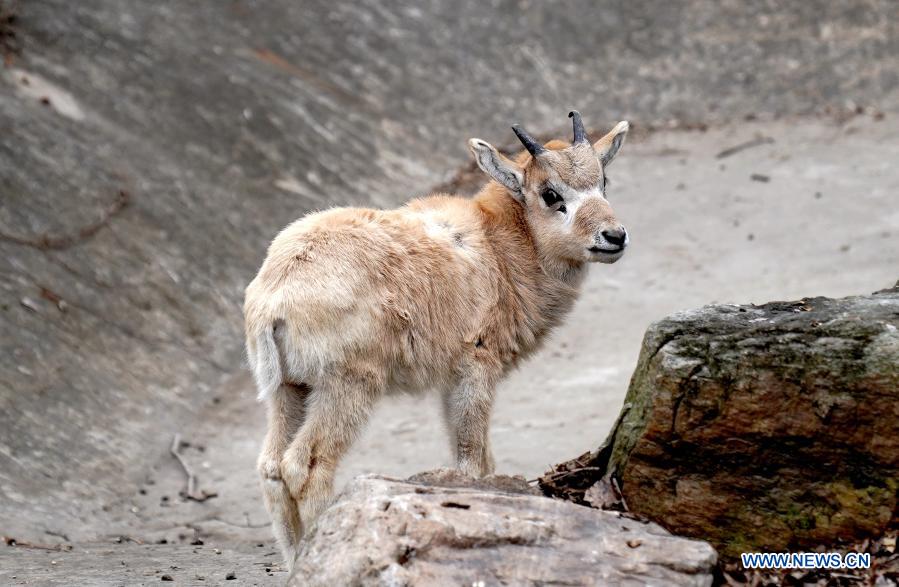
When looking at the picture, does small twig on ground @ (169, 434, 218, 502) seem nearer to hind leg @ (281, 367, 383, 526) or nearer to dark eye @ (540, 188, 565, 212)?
hind leg @ (281, 367, 383, 526)

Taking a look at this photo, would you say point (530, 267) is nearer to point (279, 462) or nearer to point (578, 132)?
point (578, 132)

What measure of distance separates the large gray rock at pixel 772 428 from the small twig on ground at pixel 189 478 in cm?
494

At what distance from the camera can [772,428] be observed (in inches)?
229

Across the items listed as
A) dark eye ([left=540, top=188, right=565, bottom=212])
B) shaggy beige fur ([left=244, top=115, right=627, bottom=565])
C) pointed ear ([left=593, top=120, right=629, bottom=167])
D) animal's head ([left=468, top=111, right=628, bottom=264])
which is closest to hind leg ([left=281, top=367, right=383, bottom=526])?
→ shaggy beige fur ([left=244, top=115, right=627, bottom=565])

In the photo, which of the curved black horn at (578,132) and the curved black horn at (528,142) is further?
the curved black horn at (578,132)

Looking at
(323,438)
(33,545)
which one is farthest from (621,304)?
(323,438)

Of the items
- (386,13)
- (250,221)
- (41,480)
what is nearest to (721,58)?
(386,13)

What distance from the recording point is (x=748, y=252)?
562 inches

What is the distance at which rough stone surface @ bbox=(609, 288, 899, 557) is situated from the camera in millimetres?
5637

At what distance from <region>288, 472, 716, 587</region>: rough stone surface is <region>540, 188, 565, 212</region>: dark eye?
119 inches

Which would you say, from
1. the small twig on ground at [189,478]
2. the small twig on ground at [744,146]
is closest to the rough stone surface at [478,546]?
the small twig on ground at [189,478]

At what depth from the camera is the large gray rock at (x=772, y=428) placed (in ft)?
18.5

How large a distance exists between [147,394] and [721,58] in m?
11.9

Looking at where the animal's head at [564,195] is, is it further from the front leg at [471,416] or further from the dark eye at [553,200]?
the front leg at [471,416]
